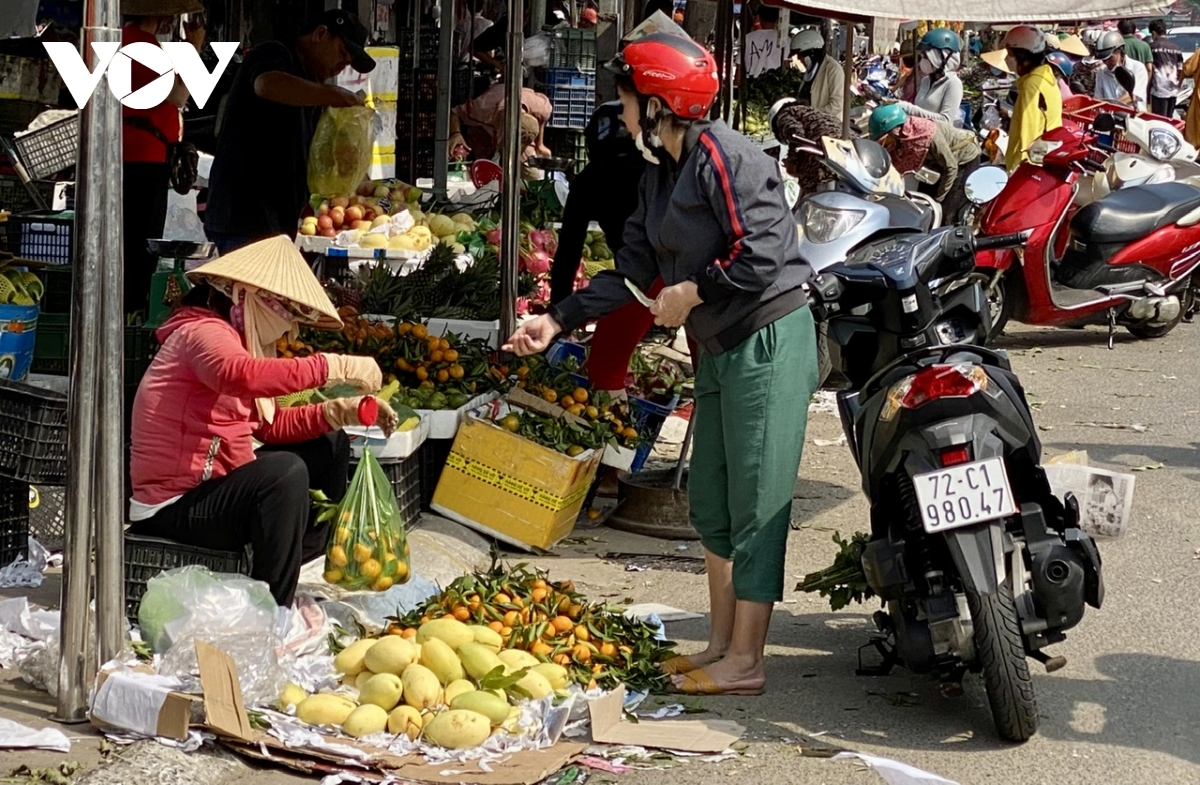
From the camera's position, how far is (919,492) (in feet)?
14.4

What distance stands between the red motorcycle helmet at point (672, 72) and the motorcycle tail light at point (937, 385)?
1066mm

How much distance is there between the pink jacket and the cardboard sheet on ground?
132 cm

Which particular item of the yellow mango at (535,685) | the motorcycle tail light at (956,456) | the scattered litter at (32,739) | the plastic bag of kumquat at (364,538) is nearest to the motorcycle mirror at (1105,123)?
the motorcycle tail light at (956,456)

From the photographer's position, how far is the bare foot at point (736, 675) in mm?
4898

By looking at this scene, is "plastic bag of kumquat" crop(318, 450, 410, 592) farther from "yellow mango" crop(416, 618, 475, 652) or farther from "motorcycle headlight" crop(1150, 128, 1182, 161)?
"motorcycle headlight" crop(1150, 128, 1182, 161)

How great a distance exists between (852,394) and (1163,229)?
266 inches

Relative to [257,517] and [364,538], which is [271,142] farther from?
[257,517]

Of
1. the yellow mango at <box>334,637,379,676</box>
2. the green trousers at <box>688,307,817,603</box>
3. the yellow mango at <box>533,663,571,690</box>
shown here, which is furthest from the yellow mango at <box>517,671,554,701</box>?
the green trousers at <box>688,307,817,603</box>

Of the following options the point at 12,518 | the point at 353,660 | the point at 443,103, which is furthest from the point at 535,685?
the point at 443,103

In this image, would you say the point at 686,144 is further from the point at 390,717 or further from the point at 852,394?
the point at 390,717

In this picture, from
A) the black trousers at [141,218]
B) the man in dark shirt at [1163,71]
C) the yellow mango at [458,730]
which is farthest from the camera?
the man in dark shirt at [1163,71]

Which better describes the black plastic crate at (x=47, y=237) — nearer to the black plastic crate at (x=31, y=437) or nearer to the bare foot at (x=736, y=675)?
the black plastic crate at (x=31, y=437)

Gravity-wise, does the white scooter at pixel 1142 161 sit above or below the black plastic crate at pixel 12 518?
above

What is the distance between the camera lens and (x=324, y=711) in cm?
436
